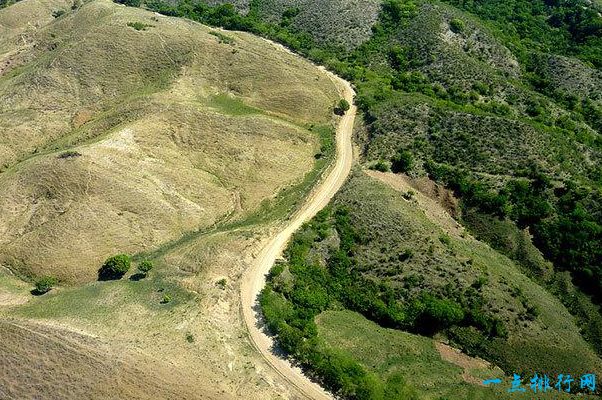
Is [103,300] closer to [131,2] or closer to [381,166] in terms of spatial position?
[381,166]

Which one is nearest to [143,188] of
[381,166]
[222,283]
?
[222,283]

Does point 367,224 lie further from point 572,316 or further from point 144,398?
point 144,398

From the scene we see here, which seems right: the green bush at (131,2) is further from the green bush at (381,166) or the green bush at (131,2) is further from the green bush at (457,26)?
the green bush at (381,166)

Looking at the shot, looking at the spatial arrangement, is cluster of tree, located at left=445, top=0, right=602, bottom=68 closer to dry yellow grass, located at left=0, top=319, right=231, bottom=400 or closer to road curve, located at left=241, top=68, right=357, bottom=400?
road curve, located at left=241, top=68, right=357, bottom=400

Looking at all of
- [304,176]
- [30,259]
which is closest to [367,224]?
[304,176]

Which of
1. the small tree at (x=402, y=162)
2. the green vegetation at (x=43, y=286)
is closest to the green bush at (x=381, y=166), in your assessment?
the small tree at (x=402, y=162)

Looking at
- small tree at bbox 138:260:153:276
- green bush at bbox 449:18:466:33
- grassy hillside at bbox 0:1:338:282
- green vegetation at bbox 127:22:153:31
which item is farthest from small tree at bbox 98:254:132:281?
green bush at bbox 449:18:466:33
